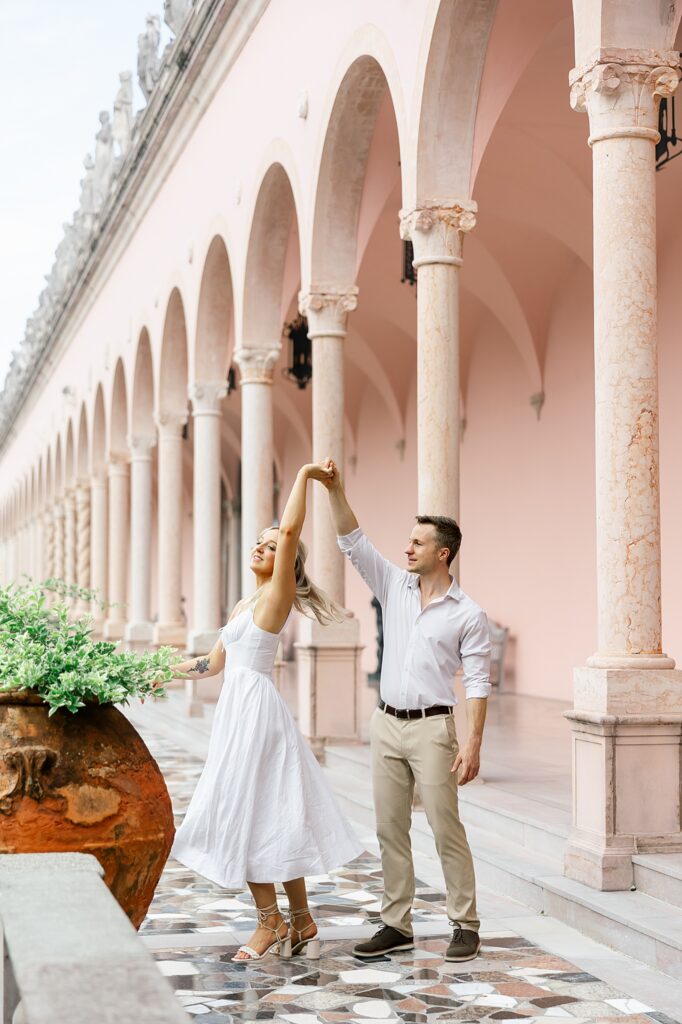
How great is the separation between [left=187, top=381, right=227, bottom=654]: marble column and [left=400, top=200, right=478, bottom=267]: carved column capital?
24.2 feet

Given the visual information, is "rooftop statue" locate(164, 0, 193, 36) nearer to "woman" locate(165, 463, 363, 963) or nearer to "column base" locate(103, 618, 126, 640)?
"column base" locate(103, 618, 126, 640)

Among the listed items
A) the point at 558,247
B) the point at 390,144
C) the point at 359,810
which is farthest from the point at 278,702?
the point at 558,247

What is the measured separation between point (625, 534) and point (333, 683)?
532 cm

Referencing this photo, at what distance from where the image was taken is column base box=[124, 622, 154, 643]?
68.1 feet

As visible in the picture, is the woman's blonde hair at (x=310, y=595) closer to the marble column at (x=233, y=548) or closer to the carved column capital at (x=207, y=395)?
the carved column capital at (x=207, y=395)

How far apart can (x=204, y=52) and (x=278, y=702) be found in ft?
41.3

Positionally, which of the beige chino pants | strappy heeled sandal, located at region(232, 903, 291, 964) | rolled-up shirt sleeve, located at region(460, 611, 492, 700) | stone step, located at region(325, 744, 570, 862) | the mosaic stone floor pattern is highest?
rolled-up shirt sleeve, located at region(460, 611, 492, 700)

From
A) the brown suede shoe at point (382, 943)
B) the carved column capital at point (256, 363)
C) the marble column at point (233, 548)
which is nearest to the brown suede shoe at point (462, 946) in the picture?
the brown suede shoe at point (382, 943)

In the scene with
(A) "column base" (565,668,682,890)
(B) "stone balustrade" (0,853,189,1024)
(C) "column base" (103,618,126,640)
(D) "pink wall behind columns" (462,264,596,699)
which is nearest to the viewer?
(B) "stone balustrade" (0,853,189,1024)

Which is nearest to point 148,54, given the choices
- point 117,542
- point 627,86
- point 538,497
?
point 117,542

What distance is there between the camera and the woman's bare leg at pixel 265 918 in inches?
207

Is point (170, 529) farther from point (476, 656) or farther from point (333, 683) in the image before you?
point (476, 656)

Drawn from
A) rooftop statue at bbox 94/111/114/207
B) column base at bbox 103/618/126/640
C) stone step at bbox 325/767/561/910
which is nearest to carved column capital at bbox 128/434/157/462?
column base at bbox 103/618/126/640

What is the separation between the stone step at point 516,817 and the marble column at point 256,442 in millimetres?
5613
